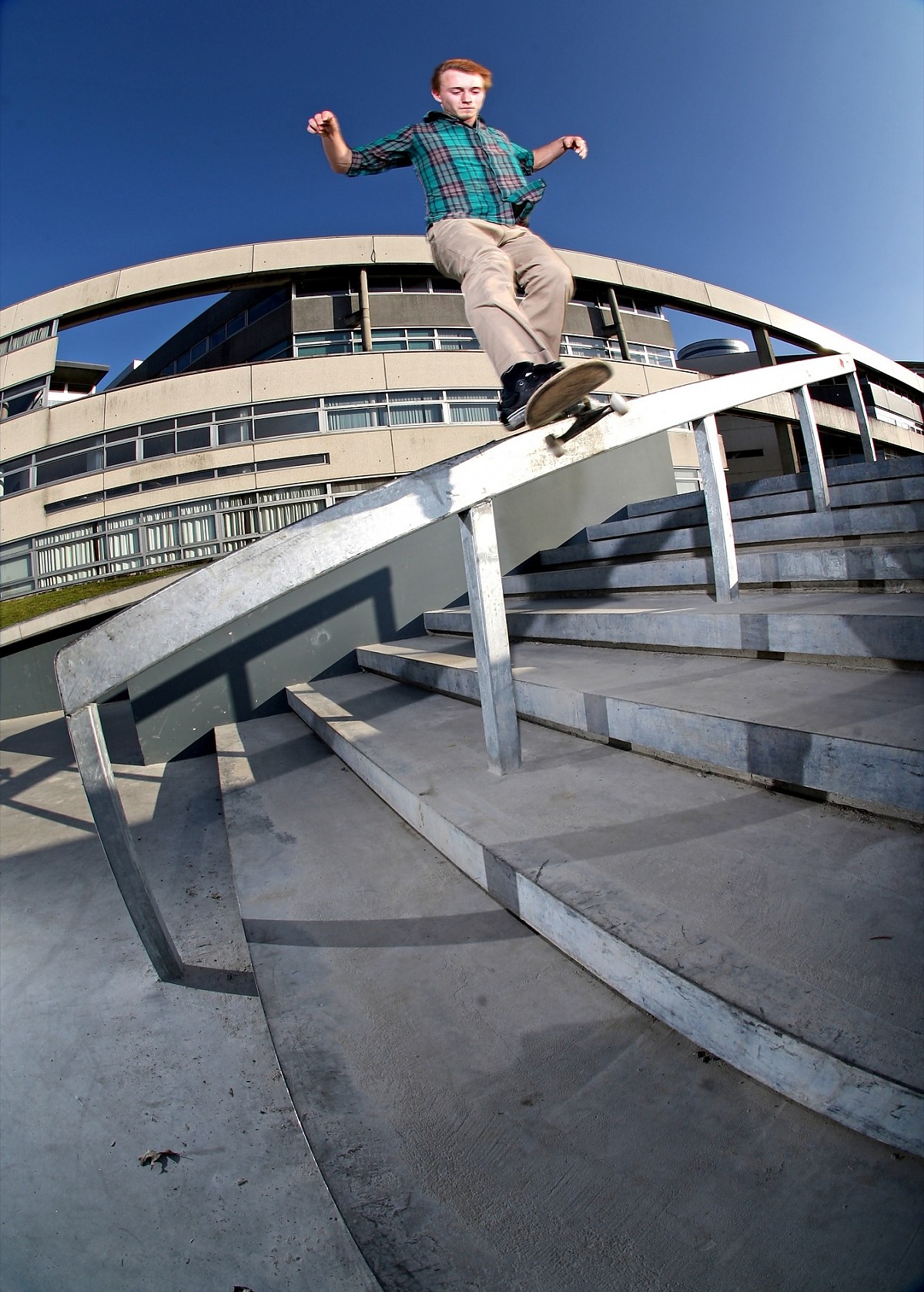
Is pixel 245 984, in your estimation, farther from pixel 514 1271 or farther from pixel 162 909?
pixel 514 1271

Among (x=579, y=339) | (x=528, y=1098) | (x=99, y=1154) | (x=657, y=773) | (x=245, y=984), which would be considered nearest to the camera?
(x=528, y=1098)

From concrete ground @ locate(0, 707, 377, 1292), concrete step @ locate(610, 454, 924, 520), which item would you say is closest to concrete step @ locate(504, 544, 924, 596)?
concrete step @ locate(610, 454, 924, 520)

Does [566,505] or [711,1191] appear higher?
[566,505]

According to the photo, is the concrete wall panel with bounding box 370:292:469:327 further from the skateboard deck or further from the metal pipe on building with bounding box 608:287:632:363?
the skateboard deck

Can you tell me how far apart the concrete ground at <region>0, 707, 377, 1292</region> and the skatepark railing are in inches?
8.0

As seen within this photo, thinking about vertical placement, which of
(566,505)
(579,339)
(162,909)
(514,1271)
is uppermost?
(579,339)

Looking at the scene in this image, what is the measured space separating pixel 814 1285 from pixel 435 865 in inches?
43.4

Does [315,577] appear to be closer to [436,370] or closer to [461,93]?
[461,93]

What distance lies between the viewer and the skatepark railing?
115 cm

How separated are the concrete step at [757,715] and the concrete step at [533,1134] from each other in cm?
43

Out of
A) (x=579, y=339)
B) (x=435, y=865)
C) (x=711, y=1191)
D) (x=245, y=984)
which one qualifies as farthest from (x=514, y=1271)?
(x=579, y=339)

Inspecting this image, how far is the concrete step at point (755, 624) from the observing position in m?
1.58

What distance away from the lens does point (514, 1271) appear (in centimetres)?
63

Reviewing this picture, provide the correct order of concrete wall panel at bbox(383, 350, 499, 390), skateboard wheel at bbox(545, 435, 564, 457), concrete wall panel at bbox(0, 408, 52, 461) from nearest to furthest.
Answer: skateboard wheel at bbox(545, 435, 564, 457) < concrete wall panel at bbox(0, 408, 52, 461) < concrete wall panel at bbox(383, 350, 499, 390)
